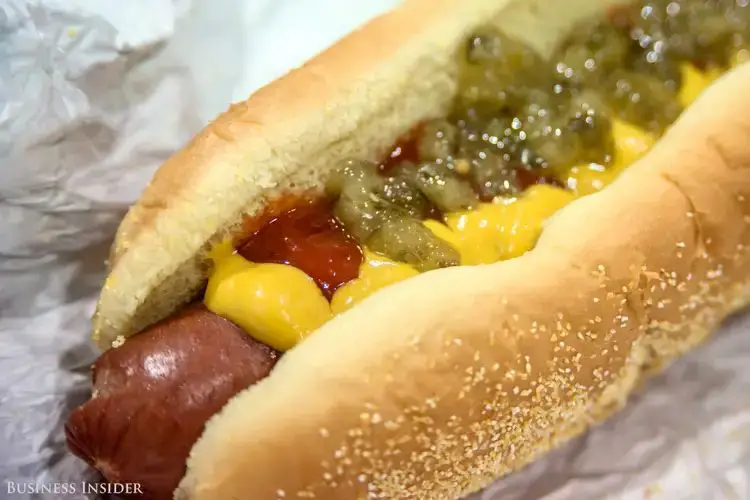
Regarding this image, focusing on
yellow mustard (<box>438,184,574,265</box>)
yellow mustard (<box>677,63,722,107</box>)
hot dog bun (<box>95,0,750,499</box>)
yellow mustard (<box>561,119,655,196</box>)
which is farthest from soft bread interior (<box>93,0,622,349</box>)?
yellow mustard (<box>677,63,722,107</box>)

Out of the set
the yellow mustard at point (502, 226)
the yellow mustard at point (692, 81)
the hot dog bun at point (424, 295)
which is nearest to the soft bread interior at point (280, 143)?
the hot dog bun at point (424, 295)

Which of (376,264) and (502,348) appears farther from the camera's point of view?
(376,264)

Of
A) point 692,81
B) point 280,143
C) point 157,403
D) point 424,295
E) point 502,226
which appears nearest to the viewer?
point 157,403

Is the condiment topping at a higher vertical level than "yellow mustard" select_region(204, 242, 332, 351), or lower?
higher

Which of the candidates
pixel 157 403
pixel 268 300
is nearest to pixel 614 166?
pixel 268 300

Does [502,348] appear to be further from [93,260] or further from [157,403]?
[93,260]

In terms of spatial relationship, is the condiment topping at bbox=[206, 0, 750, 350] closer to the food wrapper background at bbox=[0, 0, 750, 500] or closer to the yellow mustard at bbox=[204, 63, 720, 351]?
the yellow mustard at bbox=[204, 63, 720, 351]
